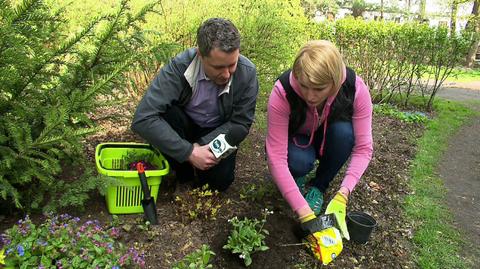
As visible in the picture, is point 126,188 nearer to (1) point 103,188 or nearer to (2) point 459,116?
(1) point 103,188

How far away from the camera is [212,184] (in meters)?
2.76

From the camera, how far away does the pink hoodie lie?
7.80 feet

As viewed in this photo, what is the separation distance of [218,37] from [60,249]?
1.24m

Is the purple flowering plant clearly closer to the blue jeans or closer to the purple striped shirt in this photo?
the purple striped shirt

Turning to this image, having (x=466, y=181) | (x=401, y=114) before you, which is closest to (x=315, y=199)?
(x=466, y=181)

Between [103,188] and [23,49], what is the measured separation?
774 mm

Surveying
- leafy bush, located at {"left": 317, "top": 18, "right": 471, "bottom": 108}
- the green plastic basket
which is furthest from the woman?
leafy bush, located at {"left": 317, "top": 18, "right": 471, "bottom": 108}

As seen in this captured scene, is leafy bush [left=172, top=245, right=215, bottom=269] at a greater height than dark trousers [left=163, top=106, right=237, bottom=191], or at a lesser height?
lesser

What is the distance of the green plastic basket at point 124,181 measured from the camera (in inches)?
90.9

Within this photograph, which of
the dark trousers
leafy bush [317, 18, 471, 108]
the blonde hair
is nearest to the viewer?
the blonde hair

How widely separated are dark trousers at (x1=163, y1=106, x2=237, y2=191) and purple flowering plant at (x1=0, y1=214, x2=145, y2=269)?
86 centimetres

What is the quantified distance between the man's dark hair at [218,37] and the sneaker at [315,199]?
3.93 feet

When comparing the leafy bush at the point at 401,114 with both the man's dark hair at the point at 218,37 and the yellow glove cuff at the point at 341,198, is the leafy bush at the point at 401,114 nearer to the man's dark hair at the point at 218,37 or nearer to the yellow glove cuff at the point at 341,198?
the yellow glove cuff at the point at 341,198

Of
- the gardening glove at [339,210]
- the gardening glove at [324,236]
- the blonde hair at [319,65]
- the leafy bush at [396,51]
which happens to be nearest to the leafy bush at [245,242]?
the gardening glove at [324,236]
